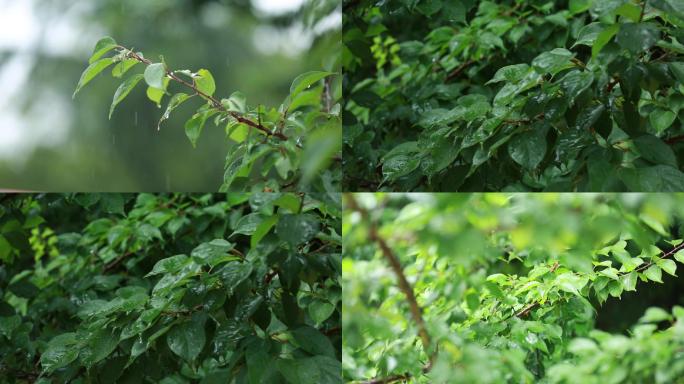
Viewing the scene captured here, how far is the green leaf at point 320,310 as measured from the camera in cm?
91

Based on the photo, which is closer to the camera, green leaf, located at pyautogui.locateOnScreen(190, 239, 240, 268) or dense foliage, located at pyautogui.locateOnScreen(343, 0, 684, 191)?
dense foliage, located at pyautogui.locateOnScreen(343, 0, 684, 191)

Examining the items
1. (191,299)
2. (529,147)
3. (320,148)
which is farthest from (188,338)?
(529,147)

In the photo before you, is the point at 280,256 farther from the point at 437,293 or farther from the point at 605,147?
the point at 605,147

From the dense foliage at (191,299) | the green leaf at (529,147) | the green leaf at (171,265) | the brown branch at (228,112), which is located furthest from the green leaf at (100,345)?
the green leaf at (529,147)

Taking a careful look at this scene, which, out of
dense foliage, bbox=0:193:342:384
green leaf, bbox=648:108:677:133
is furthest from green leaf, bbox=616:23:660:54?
dense foliage, bbox=0:193:342:384

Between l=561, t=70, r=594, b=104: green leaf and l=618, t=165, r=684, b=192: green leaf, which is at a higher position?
l=561, t=70, r=594, b=104: green leaf

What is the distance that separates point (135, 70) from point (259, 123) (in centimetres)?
32

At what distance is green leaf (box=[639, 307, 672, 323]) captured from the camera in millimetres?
748

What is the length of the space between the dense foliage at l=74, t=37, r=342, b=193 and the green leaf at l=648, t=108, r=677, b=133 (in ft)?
1.39

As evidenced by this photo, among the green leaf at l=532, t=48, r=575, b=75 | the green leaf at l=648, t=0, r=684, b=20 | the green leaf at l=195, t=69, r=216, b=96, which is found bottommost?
the green leaf at l=532, t=48, r=575, b=75

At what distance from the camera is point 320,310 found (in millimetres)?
917

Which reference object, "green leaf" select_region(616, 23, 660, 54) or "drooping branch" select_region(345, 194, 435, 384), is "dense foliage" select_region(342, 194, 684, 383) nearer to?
"drooping branch" select_region(345, 194, 435, 384)

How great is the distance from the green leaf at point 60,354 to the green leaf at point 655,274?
0.78 metres

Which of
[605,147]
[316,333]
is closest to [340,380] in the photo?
[316,333]
